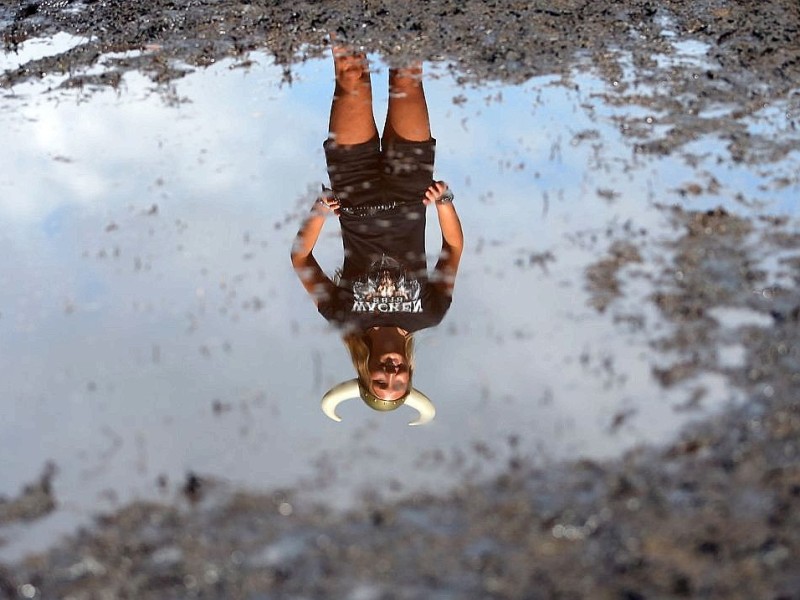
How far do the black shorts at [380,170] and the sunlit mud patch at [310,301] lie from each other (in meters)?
0.15

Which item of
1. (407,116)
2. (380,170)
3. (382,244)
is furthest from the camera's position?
(407,116)

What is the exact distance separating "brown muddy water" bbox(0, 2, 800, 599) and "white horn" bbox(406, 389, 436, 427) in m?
0.03

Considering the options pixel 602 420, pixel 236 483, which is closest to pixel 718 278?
pixel 602 420

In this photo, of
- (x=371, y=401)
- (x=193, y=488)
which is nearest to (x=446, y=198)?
(x=371, y=401)

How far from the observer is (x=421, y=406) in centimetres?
475

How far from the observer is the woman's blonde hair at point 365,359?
482 centimetres

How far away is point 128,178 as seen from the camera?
6762 mm

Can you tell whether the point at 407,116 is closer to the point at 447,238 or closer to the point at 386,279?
the point at 447,238

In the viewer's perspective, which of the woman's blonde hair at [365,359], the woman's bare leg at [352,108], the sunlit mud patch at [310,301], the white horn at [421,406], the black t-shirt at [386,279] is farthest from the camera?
the woman's bare leg at [352,108]

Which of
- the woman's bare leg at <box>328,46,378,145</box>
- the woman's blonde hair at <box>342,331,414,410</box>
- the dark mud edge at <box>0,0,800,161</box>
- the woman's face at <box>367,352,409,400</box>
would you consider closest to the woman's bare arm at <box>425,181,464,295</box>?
the woman's blonde hair at <box>342,331,414,410</box>

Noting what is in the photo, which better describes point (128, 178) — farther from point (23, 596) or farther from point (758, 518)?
point (758, 518)

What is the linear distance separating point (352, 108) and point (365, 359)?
2428 millimetres

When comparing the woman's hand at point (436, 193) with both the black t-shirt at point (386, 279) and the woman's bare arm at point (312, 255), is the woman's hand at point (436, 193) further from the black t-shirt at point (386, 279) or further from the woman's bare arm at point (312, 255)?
the woman's bare arm at point (312, 255)

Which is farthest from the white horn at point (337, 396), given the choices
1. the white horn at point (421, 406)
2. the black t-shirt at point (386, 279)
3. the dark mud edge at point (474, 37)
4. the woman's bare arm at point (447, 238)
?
the dark mud edge at point (474, 37)
